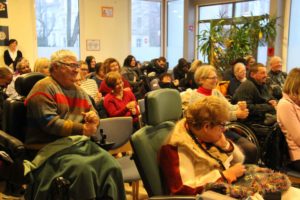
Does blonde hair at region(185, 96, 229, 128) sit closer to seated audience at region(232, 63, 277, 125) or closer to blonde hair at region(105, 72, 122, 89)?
blonde hair at region(105, 72, 122, 89)

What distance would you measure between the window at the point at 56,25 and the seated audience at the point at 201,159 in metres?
6.87

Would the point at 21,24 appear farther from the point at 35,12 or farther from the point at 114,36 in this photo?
the point at 114,36

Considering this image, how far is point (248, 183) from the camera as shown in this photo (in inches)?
67.4

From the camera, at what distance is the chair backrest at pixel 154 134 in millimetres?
1907

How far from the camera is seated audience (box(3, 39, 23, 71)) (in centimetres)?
761

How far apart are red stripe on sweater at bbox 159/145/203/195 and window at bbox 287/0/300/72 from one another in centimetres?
642

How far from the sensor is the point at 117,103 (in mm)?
3729

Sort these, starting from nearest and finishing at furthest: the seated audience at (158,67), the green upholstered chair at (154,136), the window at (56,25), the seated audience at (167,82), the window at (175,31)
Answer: the green upholstered chair at (154,136) < the seated audience at (167,82) < the seated audience at (158,67) < the window at (56,25) < the window at (175,31)

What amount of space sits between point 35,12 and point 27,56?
1.02 meters

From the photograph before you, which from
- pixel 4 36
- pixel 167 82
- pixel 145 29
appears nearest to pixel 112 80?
pixel 167 82

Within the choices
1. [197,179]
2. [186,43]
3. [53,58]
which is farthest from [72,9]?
[197,179]

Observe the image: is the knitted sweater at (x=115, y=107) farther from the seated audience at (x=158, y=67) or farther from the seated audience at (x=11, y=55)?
the seated audience at (x=11, y=55)

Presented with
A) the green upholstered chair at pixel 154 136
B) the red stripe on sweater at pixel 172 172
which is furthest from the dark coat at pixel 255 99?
the red stripe on sweater at pixel 172 172

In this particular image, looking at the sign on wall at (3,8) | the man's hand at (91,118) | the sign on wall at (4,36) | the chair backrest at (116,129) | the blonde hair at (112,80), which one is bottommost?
the chair backrest at (116,129)
